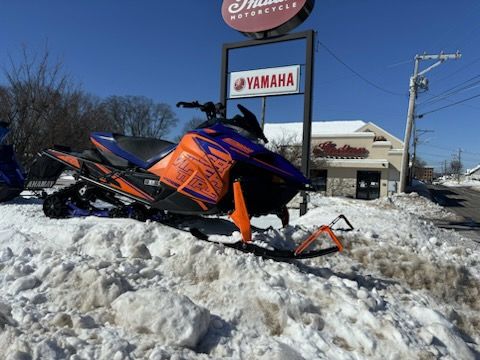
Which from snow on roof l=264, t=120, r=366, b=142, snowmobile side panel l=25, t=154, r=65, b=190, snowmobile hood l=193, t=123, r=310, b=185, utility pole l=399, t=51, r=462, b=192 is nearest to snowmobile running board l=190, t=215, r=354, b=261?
snowmobile hood l=193, t=123, r=310, b=185

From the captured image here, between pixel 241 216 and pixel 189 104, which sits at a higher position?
pixel 189 104

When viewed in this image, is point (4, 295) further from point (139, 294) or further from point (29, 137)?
point (29, 137)

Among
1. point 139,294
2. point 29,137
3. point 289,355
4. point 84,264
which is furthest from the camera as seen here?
point 29,137

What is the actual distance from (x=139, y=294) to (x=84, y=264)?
596mm

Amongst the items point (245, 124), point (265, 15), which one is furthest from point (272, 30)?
point (245, 124)

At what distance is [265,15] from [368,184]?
24.2 metres

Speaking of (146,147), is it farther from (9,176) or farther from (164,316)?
(9,176)

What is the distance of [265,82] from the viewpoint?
8.82 meters

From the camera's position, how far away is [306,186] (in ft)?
13.1

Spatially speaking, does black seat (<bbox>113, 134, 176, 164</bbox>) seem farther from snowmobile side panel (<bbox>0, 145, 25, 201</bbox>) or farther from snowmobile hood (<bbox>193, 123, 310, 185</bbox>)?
snowmobile side panel (<bbox>0, 145, 25, 201</bbox>)

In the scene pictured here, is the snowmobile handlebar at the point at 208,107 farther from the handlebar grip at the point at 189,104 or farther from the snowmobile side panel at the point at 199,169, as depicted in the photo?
the snowmobile side panel at the point at 199,169

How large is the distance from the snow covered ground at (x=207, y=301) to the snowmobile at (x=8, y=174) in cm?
249

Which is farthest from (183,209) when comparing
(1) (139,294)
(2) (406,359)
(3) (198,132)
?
(2) (406,359)

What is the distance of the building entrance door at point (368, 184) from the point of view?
3028 cm
